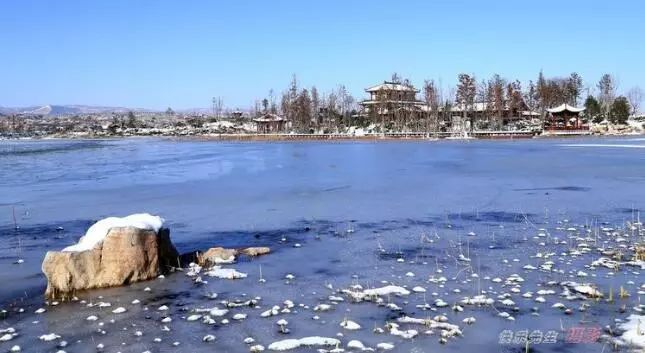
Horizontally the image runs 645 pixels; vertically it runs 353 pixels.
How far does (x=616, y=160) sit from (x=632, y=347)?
89.9 ft

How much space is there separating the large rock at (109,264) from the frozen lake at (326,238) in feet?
0.81

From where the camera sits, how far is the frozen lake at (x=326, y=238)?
6.29m

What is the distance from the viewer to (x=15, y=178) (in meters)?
25.1

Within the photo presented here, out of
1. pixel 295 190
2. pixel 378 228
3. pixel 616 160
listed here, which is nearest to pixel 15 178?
pixel 295 190

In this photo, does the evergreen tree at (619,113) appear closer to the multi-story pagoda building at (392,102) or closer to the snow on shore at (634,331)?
the multi-story pagoda building at (392,102)

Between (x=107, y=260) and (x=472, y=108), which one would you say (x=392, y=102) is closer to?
(x=472, y=108)

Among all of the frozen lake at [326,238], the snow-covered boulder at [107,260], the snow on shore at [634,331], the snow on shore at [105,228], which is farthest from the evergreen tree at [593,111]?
the snow-covered boulder at [107,260]

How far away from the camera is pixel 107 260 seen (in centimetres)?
816

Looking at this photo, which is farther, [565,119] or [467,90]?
[467,90]

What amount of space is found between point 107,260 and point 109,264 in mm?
68

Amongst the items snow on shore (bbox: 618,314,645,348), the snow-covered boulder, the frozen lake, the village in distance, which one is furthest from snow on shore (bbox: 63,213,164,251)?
the village in distance

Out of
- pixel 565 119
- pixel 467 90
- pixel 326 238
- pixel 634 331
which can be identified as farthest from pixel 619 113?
pixel 634 331

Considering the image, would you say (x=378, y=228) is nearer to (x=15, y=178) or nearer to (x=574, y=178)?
(x=574, y=178)

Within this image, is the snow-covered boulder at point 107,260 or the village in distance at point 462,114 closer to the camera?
the snow-covered boulder at point 107,260
